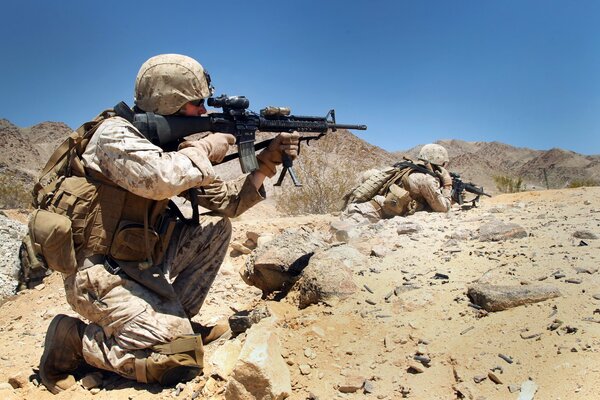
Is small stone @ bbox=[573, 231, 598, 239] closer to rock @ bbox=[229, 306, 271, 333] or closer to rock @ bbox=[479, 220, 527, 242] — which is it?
rock @ bbox=[479, 220, 527, 242]

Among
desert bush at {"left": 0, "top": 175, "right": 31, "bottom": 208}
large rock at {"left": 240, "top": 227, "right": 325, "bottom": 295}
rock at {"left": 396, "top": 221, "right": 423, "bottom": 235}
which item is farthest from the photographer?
desert bush at {"left": 0, "top": 175, "right": 31, "bottom": 208}

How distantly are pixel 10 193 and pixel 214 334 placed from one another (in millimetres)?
11798

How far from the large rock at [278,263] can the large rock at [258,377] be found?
1281mm

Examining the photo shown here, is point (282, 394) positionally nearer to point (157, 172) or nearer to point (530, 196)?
point (157, 172)

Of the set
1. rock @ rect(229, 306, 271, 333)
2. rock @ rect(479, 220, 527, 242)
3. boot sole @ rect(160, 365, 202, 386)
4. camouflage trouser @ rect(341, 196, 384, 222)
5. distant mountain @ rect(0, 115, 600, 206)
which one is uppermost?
distant mountain @ rect(0, 115, 600, 206)

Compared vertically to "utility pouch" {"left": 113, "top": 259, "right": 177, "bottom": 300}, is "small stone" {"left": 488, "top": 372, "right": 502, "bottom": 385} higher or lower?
lower

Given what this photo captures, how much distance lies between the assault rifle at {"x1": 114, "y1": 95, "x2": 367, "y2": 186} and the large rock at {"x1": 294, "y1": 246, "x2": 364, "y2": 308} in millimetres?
619

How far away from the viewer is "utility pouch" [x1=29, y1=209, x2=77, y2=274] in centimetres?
259

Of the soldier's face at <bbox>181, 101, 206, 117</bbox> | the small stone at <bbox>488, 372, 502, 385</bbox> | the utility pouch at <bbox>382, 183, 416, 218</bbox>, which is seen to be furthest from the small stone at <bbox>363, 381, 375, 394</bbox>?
the utility pouch at <bbox>382, 183, 416, 218</bbox>

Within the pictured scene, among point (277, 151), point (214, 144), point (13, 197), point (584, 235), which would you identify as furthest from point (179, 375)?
point (13, 197)

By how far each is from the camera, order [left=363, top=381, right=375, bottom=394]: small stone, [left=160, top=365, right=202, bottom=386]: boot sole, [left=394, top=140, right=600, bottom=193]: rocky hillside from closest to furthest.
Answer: [left=363, top=381, right=375, bottom=394]: small stone
[left=160, top=365, right=202, bottom=386]: boot sole
[left=394, top=140, right=600, bottom=193]: rocky hillside

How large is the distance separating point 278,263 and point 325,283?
59cm

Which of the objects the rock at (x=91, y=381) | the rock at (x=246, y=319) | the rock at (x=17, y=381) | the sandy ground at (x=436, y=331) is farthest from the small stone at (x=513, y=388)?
the rock at (x=17, y=381)

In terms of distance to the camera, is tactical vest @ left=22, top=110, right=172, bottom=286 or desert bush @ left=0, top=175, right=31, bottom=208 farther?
desert bush @ left=0, top=175, right=31, bottom=208
